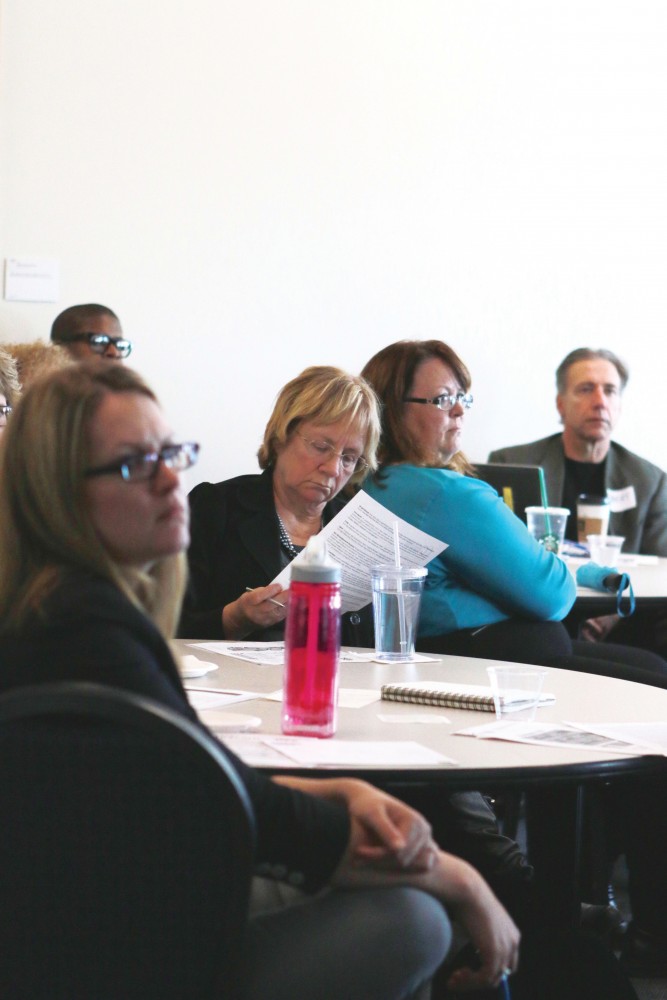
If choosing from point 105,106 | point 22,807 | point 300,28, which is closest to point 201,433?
point 105,106

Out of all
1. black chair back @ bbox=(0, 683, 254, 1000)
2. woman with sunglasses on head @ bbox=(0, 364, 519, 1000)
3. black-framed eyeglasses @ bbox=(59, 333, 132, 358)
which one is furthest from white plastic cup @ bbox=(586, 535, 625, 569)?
black chair back @ bbox=(0, 683, 254, 1000)

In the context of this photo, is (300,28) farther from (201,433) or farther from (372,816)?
(372,816)

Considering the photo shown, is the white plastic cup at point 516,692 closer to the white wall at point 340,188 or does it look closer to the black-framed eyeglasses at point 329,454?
the black-framed eyeglasses at point 329,454

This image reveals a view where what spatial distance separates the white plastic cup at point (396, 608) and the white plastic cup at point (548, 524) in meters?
1.32

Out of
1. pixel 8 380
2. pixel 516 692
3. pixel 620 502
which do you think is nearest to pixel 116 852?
pixel 516 692

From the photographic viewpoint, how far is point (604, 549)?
11.7 ft

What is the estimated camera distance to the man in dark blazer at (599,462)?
4.38 meters

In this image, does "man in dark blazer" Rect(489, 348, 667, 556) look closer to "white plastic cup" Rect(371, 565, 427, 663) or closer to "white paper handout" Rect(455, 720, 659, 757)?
"white plastic cup" Rect(371, 565, 427, 663)

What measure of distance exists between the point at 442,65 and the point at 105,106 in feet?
4.50

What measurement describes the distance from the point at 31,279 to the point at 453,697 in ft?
10.1

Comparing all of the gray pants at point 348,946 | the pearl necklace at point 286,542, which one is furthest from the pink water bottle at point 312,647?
the pearl necklace at point 286,542

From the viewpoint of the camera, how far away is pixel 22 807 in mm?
907

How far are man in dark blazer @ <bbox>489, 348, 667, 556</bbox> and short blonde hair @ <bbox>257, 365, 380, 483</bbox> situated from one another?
1869 millimetres

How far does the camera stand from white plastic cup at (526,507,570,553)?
3447 millimetres
